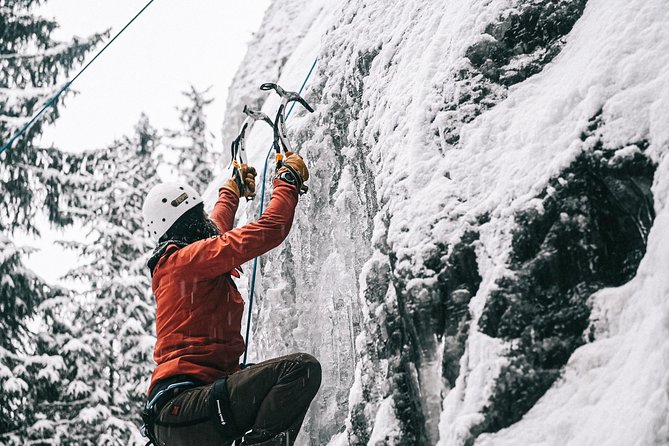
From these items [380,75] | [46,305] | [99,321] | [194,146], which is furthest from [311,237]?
[194,146]

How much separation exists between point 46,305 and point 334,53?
27.6 ft

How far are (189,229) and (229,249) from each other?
0.57 meters

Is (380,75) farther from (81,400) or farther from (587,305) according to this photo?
(81,400)

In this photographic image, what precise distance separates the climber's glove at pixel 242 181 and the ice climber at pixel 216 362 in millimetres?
1136

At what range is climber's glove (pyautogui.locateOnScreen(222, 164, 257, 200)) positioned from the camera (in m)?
4.87

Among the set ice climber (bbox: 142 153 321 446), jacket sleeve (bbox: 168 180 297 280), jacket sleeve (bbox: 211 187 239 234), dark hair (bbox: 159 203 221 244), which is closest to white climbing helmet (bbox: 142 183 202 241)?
dark hair (bbox: 159 203 221 244)

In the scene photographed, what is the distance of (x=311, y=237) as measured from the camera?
5641 mm

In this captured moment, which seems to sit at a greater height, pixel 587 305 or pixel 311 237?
pixel 311 237

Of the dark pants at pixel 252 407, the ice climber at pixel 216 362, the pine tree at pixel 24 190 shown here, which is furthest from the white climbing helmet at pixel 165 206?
the pine tree at pixel 24 190

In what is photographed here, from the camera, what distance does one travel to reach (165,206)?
12.6 ft

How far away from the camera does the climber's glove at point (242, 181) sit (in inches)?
192

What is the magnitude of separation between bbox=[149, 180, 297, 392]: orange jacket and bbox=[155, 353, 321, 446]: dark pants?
179mm

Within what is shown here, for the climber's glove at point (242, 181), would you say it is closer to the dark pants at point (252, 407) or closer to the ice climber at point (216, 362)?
the ice climber at point (216, 362)

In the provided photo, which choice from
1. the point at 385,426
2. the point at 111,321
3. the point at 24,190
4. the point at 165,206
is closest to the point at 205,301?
→ the point at 165,206
